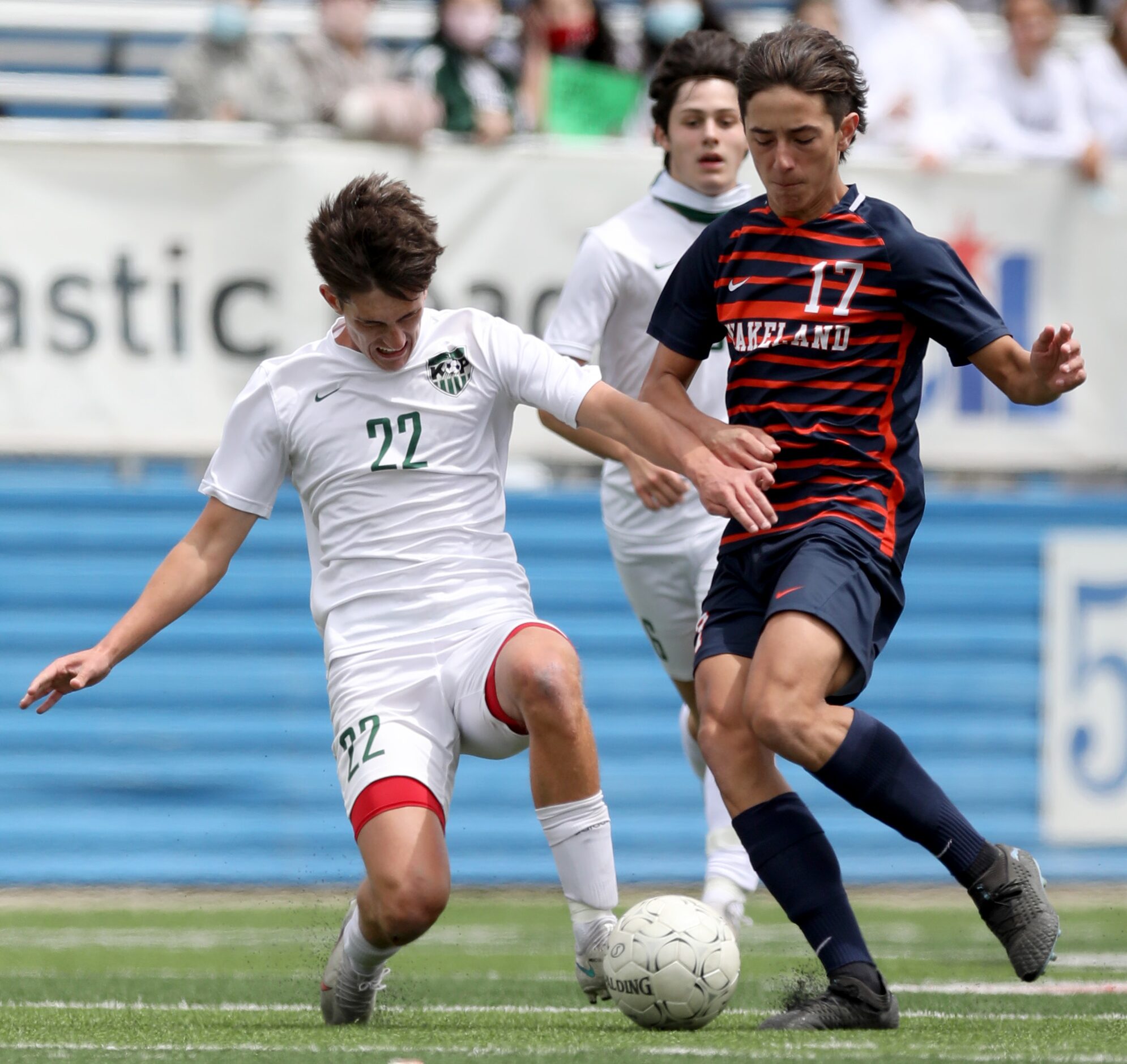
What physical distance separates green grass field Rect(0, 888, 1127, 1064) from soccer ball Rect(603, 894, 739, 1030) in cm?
6

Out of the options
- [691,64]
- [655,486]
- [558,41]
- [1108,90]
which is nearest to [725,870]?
[655,486]

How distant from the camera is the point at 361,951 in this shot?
179 inches

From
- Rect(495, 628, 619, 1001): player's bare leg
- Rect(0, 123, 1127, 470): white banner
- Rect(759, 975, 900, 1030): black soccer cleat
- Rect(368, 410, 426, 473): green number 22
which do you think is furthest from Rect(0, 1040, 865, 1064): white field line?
Rect(0, 123, 1127, 470): white banner

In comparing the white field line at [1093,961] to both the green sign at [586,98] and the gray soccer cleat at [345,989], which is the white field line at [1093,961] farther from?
the green sign at [586,98]

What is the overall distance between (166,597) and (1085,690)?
6.04 m

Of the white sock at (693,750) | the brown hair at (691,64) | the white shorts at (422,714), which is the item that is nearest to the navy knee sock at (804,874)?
the white shorts at (422,714)

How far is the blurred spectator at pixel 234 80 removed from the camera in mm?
9133

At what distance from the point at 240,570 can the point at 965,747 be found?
370 cm

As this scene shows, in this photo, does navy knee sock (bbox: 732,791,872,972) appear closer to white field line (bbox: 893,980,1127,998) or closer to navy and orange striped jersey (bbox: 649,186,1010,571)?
navy and orange striped jersey (bbox: 649,186,1010,571)

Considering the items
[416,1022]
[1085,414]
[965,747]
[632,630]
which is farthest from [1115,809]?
[416,1022]

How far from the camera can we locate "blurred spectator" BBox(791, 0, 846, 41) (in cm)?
948

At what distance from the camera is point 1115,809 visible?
9.35 metres

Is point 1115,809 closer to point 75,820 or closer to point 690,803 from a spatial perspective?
point 690,803

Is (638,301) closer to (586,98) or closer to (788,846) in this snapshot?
(788,846)
